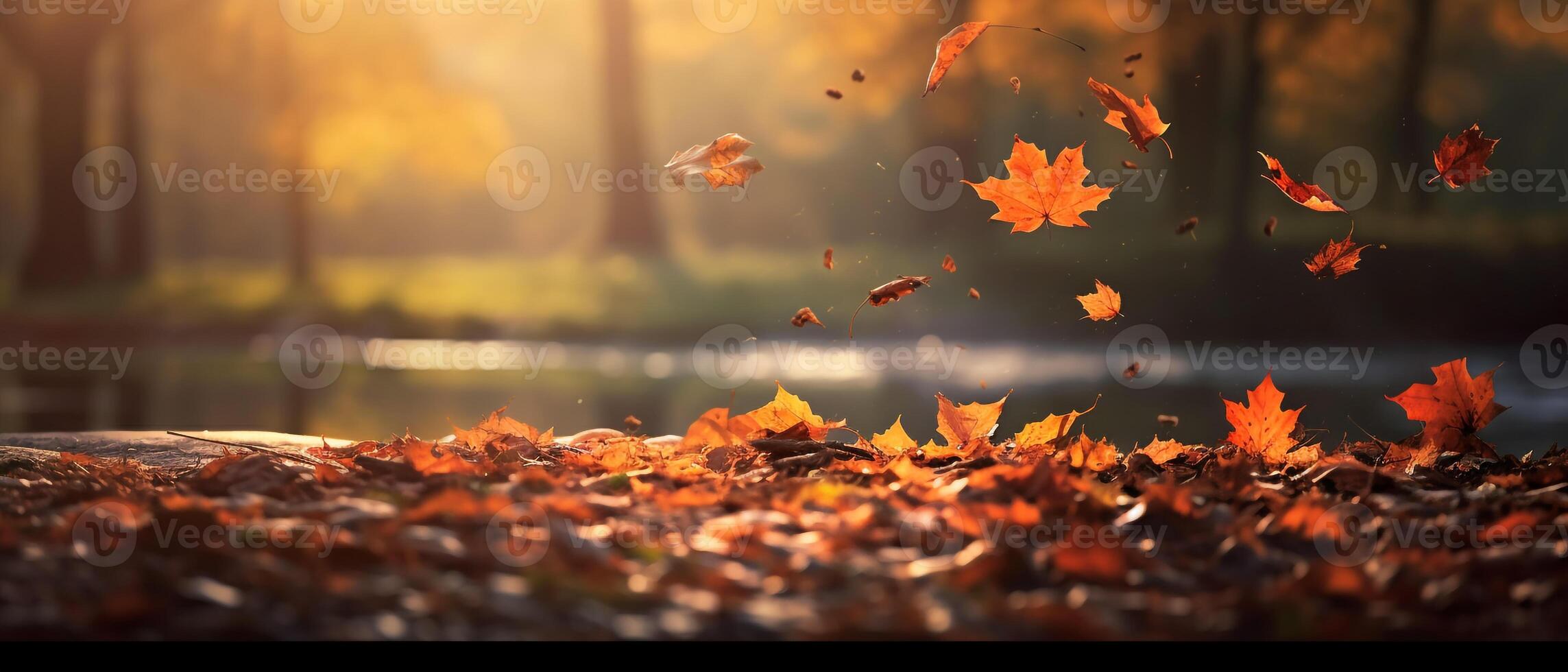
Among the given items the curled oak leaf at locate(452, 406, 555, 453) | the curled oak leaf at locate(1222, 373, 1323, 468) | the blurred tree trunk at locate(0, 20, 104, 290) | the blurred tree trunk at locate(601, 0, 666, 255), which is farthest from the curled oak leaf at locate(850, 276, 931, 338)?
the blurred tree trunk at locate(0, 20, 104, 290)

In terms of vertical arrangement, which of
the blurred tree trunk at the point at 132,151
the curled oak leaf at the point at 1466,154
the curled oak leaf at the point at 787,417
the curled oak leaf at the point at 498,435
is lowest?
the curled oak leaf at the point at 498,435

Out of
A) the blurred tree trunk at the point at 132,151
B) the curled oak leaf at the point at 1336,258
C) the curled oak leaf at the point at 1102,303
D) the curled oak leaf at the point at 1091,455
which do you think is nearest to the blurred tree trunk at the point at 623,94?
the blurred tree trunk at the point at 132,151

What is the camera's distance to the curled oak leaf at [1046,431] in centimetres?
394

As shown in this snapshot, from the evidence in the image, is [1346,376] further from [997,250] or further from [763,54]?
[763,54]

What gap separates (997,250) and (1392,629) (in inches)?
607

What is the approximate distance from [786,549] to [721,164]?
1.94 m

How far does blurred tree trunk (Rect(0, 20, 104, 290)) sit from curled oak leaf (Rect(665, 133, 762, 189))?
1909 cm

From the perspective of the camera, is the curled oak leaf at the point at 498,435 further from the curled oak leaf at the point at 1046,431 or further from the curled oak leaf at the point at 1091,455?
the curled oak leaf at the point at 1091,455

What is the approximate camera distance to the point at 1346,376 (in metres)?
10.7

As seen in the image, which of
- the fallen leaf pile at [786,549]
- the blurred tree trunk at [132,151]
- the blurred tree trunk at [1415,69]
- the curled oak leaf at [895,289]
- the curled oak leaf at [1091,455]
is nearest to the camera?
the fallen leaf pile at [786,549]

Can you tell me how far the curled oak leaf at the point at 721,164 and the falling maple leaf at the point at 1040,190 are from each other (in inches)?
31.5

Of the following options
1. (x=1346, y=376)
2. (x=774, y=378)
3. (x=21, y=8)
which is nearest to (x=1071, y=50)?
(x=1346, y=376)

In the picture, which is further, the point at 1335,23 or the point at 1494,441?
the point at 1335,23

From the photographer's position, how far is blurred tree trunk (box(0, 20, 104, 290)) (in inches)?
750
